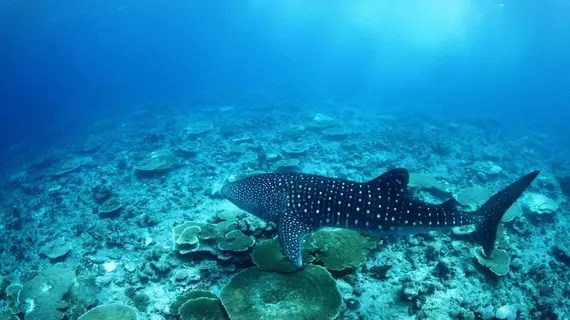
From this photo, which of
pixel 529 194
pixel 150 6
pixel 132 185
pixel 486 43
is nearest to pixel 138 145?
pixel 132 185

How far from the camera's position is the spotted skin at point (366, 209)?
5.20 metres

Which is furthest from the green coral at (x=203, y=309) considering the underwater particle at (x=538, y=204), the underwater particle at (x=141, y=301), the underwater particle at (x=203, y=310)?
the underwater particle at (x=538, y=204)

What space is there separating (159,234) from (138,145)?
15.4 metres

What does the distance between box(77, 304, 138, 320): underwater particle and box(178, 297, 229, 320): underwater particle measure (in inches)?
53.1

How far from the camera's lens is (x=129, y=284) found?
725 centimetres

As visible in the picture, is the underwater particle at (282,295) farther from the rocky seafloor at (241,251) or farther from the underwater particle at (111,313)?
the underwater particle at (111,313)

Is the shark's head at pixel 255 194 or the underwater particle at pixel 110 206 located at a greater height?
the shark's head at pixel 255 194

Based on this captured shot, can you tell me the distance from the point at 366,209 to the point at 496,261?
15.1 feet

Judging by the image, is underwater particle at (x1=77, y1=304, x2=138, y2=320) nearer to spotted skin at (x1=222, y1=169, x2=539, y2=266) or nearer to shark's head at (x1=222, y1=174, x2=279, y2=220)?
shark's head at (x1=222, y1=174, x2=279, y2=220)

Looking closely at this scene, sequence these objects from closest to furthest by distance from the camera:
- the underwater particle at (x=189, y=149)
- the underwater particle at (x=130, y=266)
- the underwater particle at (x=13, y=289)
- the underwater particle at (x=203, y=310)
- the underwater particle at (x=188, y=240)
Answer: the underwater particle at (x=203, y=310) < the underwater particle at (x=188, y=240) < the underwater particle at (x=13, y=289) < the underwater particle at (x=130, y=266) < the underwater particle at (x=189, y=149)

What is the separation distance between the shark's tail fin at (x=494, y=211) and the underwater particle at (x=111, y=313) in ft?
21.8

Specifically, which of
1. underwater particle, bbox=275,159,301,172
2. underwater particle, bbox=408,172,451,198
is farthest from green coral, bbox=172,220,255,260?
underwater particle, bbox=408,172,451,198

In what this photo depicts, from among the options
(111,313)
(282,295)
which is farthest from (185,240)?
(282,295)

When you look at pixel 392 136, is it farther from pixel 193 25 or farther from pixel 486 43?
pixel 486 43
